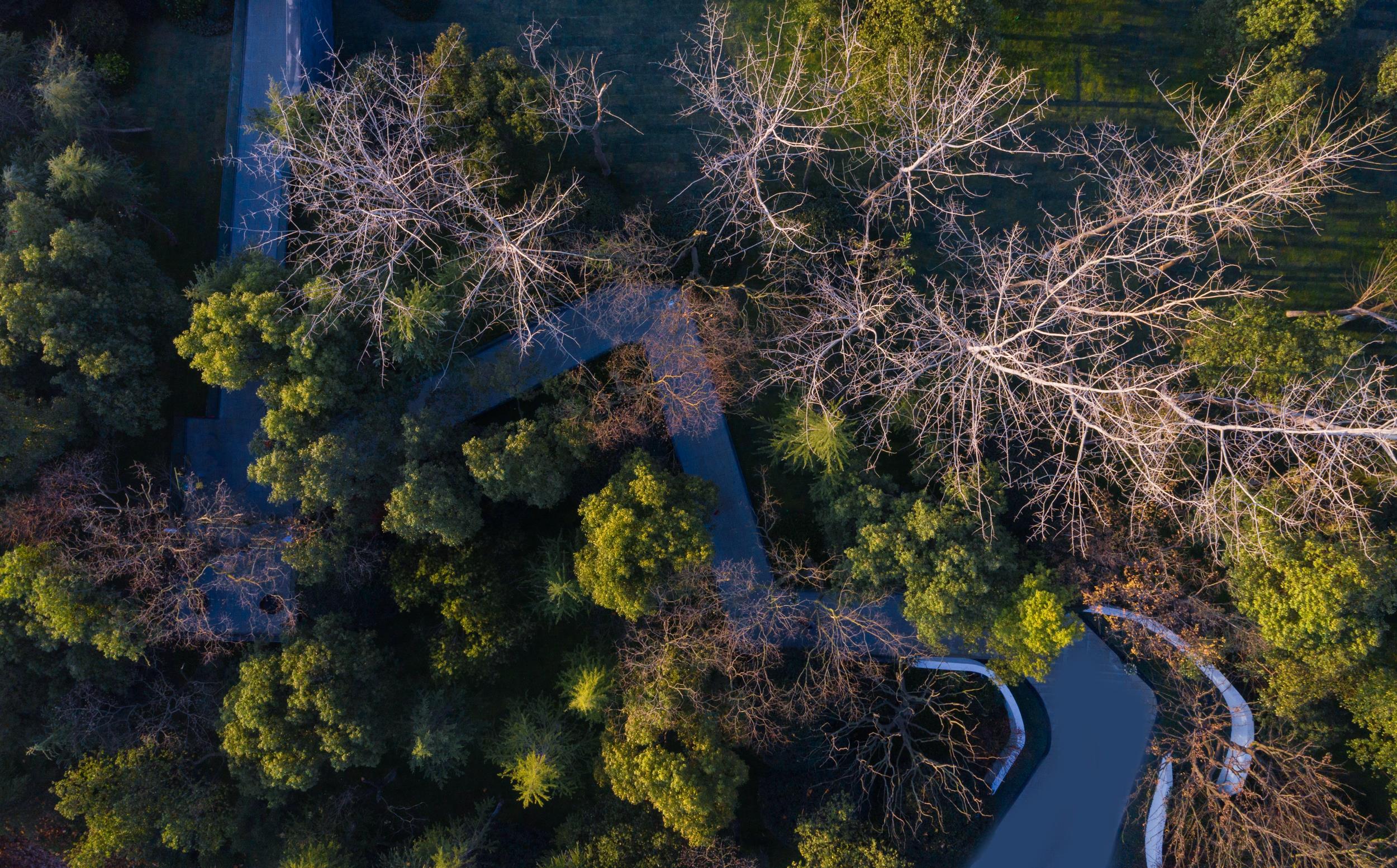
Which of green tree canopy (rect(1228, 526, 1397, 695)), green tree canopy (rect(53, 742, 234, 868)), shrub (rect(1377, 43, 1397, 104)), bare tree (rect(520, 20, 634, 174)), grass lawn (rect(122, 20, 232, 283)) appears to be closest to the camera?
green tree canopy (rect(1228, 526, 1397, 695))

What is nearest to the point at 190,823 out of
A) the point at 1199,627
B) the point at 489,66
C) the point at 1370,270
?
the point at 489,66

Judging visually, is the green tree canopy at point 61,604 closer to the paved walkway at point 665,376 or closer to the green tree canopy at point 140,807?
the green tree canopy at point 140,807

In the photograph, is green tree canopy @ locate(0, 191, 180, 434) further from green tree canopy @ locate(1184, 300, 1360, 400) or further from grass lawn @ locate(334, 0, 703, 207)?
green tree canopy @ locate(1184, 300, 1360, 400)

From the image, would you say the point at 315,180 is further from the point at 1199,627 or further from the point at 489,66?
the point at 1199,627

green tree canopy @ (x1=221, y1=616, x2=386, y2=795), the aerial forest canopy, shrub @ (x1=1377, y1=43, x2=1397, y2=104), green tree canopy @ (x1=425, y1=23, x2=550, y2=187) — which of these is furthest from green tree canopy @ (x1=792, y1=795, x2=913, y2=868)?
shrub @ (x1=1377, y1=43, x2=1397, y2=104)

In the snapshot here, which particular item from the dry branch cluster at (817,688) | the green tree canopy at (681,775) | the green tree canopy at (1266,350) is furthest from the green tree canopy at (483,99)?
the green tree canopy at (1266,350)

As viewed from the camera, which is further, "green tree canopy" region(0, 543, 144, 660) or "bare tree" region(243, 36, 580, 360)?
"bare tree" region(243, 36, 580, 360)

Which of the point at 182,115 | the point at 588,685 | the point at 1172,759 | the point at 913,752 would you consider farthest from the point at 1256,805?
the point at 182,115

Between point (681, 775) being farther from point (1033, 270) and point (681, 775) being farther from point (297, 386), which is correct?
point (1033, 270)
